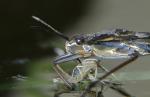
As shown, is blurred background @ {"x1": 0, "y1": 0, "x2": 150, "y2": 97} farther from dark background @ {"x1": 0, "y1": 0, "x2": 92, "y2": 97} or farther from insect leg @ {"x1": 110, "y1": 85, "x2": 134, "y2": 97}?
insect leg @ {"x1": 110, "y1": 85, "x2": 134, "y2": 97}

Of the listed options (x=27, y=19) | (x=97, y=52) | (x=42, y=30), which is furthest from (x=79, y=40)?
(x=27, y=19)

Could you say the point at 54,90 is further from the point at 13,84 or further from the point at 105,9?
the point at 105,9

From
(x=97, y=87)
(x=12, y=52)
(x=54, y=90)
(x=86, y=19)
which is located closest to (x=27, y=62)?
(x=12, y=52)

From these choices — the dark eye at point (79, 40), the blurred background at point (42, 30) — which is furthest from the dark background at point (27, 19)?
the dark eye at point (79, 40)

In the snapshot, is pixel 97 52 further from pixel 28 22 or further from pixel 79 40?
pixel 28 22

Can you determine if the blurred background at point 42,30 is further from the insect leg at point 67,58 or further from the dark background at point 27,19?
the insect leg at point 67,58
